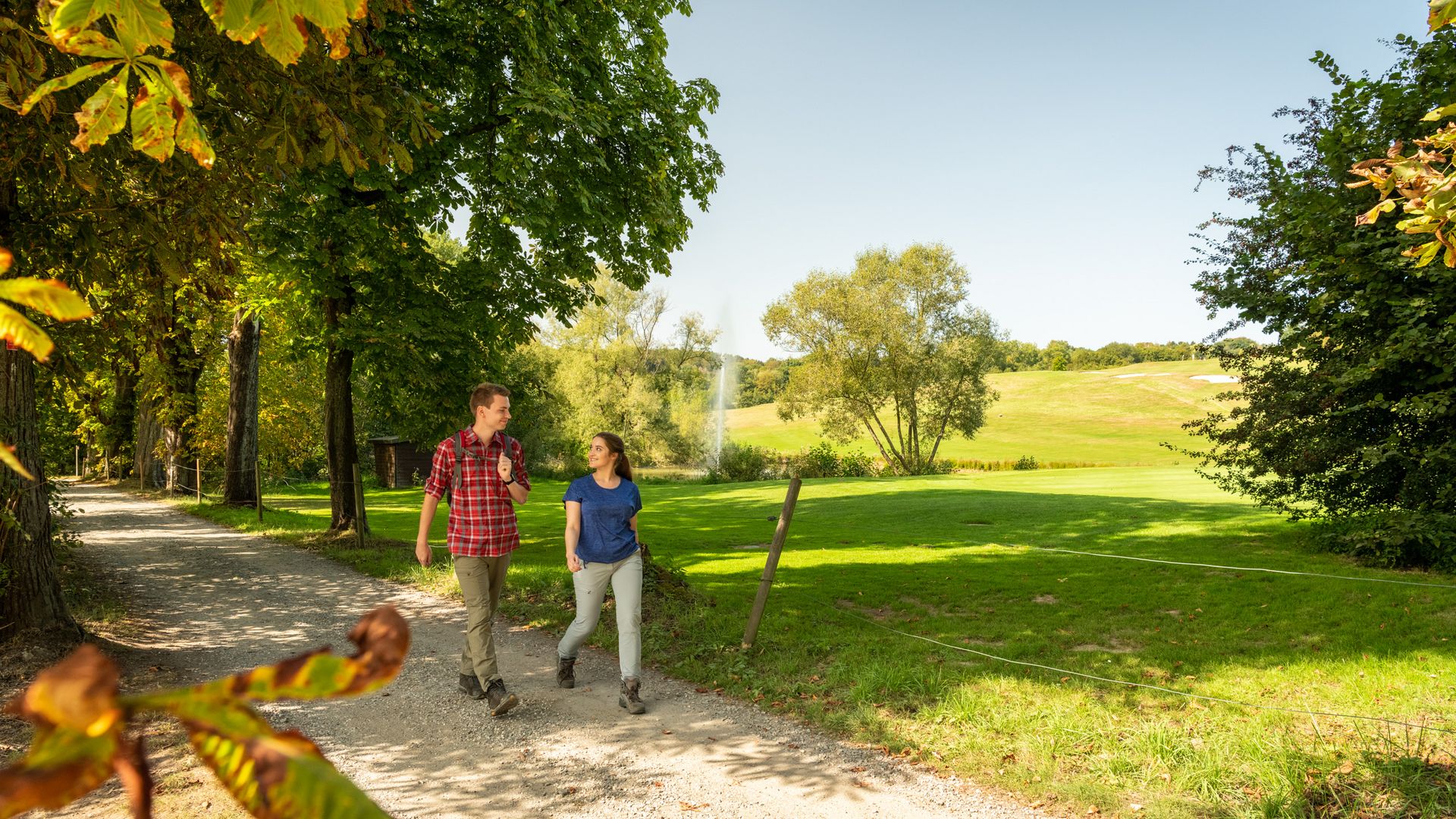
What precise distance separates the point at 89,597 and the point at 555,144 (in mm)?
7797

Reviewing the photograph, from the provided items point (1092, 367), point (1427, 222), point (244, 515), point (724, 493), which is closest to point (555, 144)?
point (1427, 222)

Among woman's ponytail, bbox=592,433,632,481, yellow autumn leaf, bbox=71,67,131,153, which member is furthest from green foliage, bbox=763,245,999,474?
yellow autumn leaf, bbox=71,67,131,153

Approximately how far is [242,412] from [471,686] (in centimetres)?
1737

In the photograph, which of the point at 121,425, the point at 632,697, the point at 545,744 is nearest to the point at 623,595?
the point at 632,697

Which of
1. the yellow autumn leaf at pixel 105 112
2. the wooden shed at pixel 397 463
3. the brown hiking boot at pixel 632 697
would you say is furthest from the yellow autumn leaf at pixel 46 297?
the wooden shed at pixel 397 463

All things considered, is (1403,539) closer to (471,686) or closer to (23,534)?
(471,686)

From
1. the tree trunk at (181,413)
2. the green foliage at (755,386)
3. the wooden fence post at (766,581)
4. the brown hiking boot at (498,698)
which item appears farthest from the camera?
the green foliage at (755,386)

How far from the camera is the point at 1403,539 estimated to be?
1088 cm

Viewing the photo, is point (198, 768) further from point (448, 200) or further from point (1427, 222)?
point (448, 200)

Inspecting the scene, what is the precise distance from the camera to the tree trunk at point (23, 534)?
6.82 metres

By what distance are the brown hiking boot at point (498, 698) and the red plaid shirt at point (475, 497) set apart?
0.98m

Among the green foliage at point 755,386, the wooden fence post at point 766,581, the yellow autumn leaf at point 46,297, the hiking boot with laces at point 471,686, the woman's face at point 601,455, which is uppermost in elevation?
the green foliage at point 755,386

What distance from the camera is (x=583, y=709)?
6.36 meters

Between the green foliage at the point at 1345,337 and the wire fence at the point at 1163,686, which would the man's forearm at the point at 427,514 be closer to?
the wire fence at the point at 1163,686
